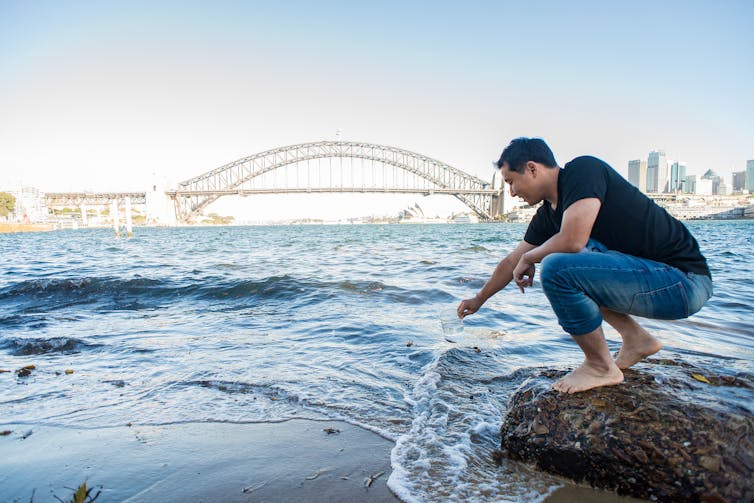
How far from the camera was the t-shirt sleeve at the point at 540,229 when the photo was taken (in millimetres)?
1882

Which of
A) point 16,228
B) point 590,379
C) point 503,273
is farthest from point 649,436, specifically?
point 16,228

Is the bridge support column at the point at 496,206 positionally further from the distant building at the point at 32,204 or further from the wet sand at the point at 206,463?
the wet sand at the point at 206,463

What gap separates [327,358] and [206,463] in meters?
1.42

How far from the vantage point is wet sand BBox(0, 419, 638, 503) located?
1.35 metres

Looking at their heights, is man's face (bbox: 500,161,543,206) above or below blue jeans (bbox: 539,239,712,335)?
above

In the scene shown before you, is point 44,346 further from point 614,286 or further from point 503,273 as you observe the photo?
point 614,286

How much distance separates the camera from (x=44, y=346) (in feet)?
10.6

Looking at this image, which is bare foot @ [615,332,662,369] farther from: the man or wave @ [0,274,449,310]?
wave @ [0,274,449,310]

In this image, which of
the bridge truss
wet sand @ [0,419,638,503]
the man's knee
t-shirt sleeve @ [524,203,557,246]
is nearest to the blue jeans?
the man's knee

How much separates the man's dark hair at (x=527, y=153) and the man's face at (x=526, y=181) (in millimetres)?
15

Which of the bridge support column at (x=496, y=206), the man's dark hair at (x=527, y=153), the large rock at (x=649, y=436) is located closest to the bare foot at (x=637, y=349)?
the large rock at (x=649, y=436)

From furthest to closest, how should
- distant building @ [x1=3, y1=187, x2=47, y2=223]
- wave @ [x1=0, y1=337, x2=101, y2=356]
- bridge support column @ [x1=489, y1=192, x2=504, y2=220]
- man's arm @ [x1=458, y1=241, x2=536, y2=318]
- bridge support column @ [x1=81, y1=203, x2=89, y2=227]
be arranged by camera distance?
bridge support column @ [x1=81, y1=203, x2=89, y2=227] < bridge support column @ [x1=489, y1=192, x2=504, y2=220] < distant building @ [x1=3, y1=187, x2=47, y2=223] < wave @ [x1=0, y1=337, x2=101, y2=356] < man's arm @ [x1=458, y1=241, x2=536, y2=318]

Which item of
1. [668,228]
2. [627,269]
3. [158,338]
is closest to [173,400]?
[158,338]

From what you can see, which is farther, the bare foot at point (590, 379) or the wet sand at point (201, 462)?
the bare foot at point (590, 379)
